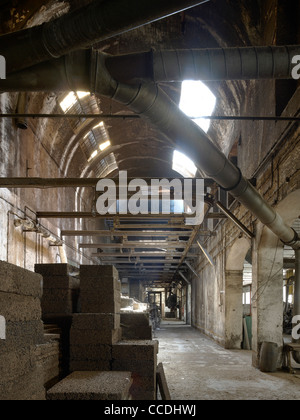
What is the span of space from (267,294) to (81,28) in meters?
8.21

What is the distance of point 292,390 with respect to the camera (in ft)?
25.5

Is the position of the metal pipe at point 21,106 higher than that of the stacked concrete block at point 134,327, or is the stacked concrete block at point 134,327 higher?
the metal pipe at point 21,106

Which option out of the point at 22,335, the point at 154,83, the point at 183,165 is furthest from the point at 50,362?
the point at 183,165

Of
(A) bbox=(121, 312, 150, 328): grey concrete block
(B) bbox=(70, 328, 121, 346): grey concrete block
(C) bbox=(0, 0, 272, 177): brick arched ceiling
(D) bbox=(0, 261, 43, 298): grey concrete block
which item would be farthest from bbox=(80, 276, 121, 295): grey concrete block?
(C) bbox=(0, 0, 272, 177): brick arched ceiling

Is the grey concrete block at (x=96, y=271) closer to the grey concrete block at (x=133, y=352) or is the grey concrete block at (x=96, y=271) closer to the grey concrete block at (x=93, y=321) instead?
the grey concrete block at (x=93, y=321)

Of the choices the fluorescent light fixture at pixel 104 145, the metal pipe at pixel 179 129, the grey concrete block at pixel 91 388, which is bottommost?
the grey concrete block at pixel 91 388

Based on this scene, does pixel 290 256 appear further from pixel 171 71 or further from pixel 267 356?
pixel 171 71

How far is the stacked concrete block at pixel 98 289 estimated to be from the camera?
254 inches

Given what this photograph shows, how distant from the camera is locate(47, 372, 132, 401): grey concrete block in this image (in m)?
4.23

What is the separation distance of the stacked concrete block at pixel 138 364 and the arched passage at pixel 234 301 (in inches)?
339

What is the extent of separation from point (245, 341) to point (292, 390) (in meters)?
6.96

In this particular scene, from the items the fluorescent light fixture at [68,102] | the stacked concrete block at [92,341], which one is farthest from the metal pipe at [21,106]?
the stacked concrete block at [92,341]

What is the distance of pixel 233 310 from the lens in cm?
1466

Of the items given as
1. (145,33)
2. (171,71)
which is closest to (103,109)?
(145,33)
